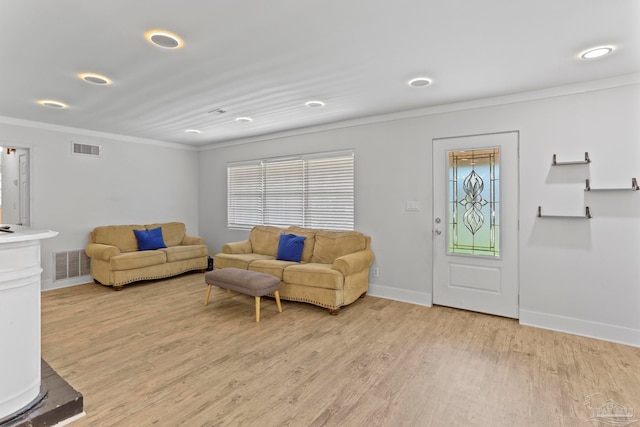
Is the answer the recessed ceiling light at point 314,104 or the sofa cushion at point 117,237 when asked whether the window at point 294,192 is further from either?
the sofa cushion at point 117,237

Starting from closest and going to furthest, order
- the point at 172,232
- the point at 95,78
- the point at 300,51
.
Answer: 1. the point at 300,51
2. the point at 95,78
3. the point at 172,232

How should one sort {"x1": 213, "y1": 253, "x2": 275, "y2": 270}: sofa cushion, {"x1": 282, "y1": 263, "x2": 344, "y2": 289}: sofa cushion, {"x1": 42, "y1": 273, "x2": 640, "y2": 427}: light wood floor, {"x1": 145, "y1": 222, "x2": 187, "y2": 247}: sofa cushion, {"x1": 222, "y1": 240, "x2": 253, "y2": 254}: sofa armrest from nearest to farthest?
1. {"x1": 42, "y1": 273, "x2": 640, "y2": 427}: light wood floor
2. {"x1": 282, "y1": 263, "x2": 344, "y2": 289}: sofa cushion
3. {"x1": 213, "y1": 253, "x2": 275, "y2": 270}: sofa cushion
4. {"x1": 222, "y1": 240, "x2": 253, "y2": 254}: sofa armrest
5. {"x1": 145, "y1": 222, "x2": 187, "y2": 247}: sofa cushion

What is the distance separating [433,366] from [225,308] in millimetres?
2516

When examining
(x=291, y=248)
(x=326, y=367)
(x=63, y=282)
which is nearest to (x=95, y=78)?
(x=291, y=248)

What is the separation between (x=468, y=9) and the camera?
1981mm

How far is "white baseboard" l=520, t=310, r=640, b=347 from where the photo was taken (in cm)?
299

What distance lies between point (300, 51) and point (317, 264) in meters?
2.65

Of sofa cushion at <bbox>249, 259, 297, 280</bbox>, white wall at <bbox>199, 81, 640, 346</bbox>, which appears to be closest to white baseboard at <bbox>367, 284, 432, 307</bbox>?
white wall at <bbox>199, 81, 640, 346</bbox>

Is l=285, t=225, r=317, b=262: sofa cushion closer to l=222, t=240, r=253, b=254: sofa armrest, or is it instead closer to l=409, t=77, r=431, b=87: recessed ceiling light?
l=222, t=240, r=253, b=254: sofa armrest

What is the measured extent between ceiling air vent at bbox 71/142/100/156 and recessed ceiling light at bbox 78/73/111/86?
2.57 m

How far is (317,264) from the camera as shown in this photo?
4.28 meters

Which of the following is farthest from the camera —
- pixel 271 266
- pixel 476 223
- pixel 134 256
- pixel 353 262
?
pixel 134 256

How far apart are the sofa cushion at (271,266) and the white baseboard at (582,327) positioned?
2.83 m

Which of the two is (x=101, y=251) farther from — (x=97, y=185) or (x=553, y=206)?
(x=553, y=206)
